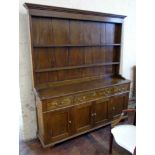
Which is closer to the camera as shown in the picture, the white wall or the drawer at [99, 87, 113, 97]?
the white wall

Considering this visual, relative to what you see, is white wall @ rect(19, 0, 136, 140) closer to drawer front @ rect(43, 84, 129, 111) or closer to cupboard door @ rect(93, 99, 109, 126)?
drawer front @ rect(43, 84, 129, 111)

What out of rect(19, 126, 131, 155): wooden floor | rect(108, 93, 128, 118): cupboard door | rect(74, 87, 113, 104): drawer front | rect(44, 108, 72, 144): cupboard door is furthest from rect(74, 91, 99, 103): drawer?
rect(19, 126, 131, 155): wooden floor

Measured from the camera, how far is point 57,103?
7.13 ft

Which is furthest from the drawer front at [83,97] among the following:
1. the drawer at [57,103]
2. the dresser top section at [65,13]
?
the dresser top section at [65,13]

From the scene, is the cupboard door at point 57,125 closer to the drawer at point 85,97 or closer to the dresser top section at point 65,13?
the drawer at point 85,97

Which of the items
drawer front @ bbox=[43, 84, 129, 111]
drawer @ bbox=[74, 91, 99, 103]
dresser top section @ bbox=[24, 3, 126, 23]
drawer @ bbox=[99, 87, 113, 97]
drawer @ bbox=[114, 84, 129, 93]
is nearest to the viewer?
dresser top section @ bbox=[24, 3, 126, 23]

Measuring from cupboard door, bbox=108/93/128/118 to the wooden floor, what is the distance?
1.37 ft

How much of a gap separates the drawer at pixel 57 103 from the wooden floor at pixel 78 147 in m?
0.65

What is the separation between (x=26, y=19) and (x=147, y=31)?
6.77 feet

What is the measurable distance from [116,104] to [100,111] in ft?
1.21

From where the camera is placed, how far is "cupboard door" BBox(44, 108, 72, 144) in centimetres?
217

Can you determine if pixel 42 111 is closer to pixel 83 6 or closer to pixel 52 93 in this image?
pixel 52 93

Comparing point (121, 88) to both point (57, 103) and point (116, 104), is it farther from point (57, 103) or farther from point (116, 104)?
point (57, 103)
